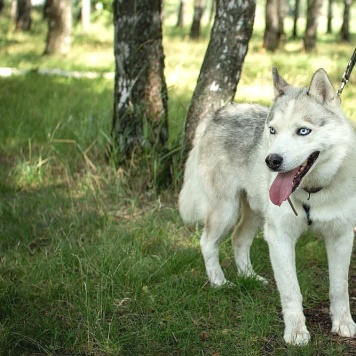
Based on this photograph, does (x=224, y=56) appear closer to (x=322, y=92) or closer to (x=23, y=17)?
(x=322, y=92)

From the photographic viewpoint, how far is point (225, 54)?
632 centimetres

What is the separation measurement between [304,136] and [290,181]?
27 centimetres

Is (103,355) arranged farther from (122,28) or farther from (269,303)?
(122,28)

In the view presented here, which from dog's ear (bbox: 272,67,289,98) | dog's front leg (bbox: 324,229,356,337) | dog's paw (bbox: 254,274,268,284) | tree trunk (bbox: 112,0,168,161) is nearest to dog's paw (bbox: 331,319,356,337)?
dog's front leg (bbox: 324,229,356,337)

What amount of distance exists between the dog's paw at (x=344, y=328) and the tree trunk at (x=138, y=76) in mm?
3116

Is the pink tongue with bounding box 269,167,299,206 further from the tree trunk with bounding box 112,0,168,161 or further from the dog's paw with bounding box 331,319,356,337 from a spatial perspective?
the tree trunk with bounding box 112,0,168,161

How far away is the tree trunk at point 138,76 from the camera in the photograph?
6.59 meters

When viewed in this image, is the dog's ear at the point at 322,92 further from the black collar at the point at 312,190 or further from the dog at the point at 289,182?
the black collar at the point at 312,190

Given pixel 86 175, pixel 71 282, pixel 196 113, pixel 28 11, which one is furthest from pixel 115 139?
pixel 28 11

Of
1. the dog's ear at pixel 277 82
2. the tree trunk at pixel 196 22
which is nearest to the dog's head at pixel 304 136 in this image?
the dog's ear at pixel 277 82

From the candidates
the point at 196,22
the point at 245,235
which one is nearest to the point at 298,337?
the point at 245,235

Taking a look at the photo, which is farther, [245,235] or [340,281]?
[245,235]

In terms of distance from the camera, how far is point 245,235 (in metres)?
5.13

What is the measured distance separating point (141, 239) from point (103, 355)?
1746mm
